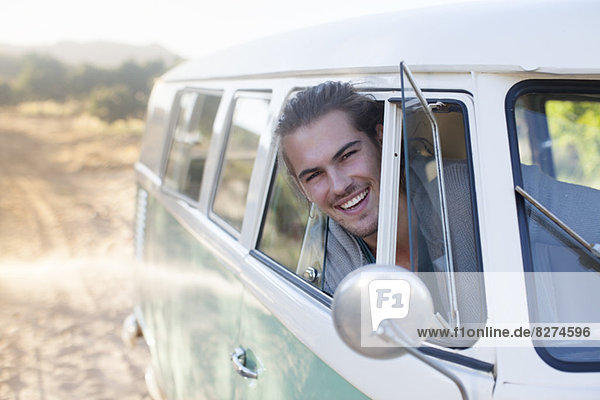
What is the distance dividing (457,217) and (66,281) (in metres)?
7.28

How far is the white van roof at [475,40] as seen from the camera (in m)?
1.39

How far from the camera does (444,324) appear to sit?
133 centimetres

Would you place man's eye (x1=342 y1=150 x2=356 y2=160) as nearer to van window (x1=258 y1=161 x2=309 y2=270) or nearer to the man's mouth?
the man's mouth

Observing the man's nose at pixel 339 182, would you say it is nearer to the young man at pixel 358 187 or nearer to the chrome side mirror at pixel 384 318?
the young man at pixel 358 187

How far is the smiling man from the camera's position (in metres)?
1.90

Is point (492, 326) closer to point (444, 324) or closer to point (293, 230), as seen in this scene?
point (444, 324)

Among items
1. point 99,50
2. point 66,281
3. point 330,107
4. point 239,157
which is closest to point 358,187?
point 330,107

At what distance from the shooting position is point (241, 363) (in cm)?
214

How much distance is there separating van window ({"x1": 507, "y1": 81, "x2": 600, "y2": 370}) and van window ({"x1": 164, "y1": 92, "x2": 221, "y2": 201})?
81.7 inches

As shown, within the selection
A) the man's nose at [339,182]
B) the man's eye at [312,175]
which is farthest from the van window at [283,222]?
the man's nose at [339,182]

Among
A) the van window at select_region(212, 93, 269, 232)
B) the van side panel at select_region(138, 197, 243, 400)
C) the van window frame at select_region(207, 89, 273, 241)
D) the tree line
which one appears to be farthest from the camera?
the tree line

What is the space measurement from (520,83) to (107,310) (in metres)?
6.09

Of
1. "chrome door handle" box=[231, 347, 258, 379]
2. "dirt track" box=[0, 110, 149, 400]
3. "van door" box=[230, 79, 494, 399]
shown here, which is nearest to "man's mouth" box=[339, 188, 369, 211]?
"van door" box=[230, 79, 494, 399]

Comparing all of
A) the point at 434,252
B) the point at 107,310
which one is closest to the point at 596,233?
the point at 434,252
